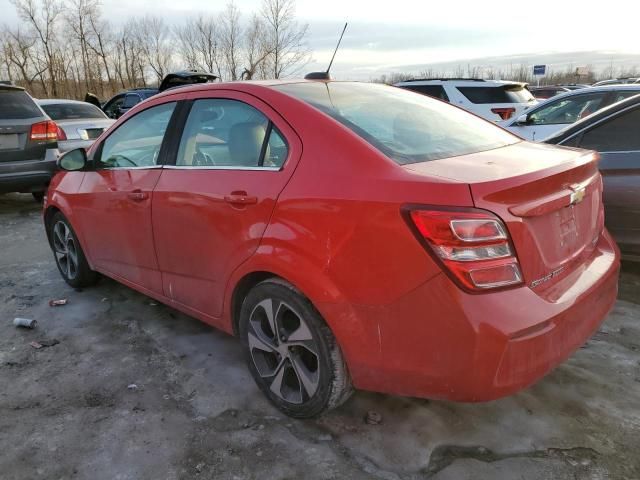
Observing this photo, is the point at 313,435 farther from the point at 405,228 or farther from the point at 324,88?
the point at 324,88

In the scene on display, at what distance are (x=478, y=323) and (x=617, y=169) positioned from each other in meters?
2.63

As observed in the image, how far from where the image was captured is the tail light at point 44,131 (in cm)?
682

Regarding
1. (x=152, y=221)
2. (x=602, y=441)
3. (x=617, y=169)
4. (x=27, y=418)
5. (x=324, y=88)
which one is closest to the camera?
(x=602, y=441)

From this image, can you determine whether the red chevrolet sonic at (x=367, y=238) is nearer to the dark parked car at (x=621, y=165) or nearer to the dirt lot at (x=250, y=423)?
the dirt lot at (x=250, y=423)

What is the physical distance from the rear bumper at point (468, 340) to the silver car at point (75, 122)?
6.94m

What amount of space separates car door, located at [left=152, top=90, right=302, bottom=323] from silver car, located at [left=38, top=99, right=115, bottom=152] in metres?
5.44

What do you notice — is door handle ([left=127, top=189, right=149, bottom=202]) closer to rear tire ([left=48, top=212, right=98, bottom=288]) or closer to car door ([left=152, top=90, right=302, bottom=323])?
car door ([left=152, top=90, right=302, bottom=323])

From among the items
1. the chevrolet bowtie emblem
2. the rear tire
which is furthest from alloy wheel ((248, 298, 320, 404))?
the rear tire

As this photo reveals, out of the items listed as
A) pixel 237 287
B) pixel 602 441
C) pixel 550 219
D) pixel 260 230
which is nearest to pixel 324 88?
pixel 260 230

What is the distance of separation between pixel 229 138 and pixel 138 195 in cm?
79

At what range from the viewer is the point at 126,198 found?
3.28 metres

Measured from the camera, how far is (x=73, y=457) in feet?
7.59

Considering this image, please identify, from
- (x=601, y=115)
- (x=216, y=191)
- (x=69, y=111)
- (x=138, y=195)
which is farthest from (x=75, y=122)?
(x=601, y=115)

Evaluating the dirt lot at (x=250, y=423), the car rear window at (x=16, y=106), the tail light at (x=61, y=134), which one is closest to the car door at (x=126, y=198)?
the dirt lot at (x=250, y=423)
